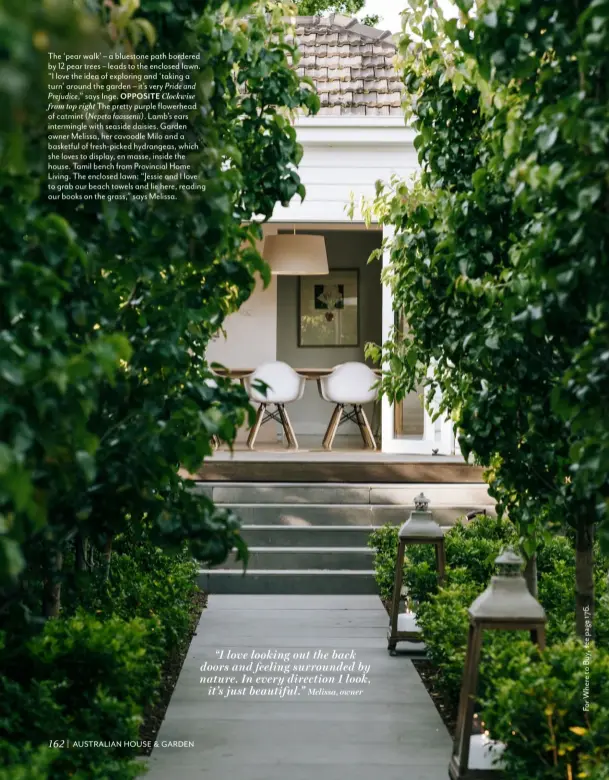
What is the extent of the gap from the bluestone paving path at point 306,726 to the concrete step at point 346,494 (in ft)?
7.44

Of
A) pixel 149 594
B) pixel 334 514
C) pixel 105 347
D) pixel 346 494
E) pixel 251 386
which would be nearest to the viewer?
pixel 105 347

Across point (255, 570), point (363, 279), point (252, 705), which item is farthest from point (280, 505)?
point (363, 279)

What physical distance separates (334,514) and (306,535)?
35 cm

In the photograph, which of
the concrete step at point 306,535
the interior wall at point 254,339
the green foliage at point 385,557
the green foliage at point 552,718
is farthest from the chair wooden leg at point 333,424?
the green foliage at point 552,718

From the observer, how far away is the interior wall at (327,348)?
562 inches

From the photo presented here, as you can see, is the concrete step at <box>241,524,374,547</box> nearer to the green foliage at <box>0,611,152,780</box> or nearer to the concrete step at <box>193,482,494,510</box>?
the concrete step at <box>193,482,494,510</box>

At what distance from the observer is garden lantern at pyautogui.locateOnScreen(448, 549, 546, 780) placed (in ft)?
11.6

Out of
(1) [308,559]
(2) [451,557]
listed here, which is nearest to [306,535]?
(1) [308,559]

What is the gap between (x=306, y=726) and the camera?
15.4 ft

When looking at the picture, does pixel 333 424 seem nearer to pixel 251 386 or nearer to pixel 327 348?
pixel 327 348

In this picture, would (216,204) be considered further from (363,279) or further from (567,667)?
(363,279)

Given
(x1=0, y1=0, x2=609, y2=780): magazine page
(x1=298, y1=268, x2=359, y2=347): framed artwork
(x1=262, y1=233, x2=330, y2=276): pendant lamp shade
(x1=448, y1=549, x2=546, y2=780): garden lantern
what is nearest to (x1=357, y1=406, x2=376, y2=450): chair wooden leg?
(x1=262, y1=233, x2=330, y2=276): pendant lamp shade

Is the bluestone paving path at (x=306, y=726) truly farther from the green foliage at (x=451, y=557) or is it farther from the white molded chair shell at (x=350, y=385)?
the white molded chair shell at (x=350, y=385)

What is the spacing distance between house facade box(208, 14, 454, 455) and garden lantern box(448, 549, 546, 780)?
15.0 ft
